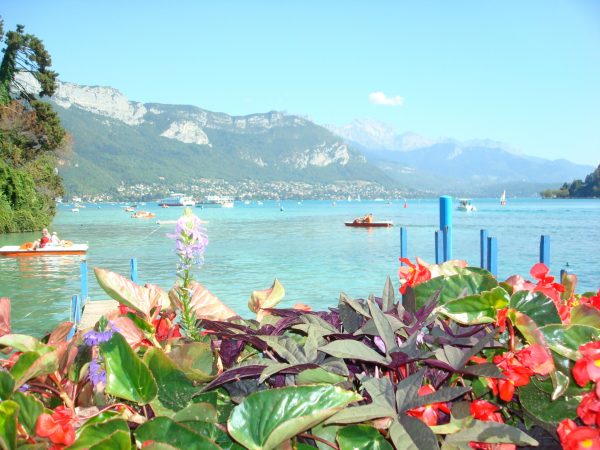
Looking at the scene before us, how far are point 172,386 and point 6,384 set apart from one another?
276 millimetres

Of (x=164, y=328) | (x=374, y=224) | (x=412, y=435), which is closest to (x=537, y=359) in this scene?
(x=412, y=435)

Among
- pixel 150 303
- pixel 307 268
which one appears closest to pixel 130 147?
pixel 307 268

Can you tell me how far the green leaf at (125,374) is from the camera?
3.27ft

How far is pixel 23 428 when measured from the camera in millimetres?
987

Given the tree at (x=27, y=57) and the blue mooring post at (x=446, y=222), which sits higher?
the tree at (x=27, y=57)

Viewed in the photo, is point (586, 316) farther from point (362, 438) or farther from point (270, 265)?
point (270, 265)

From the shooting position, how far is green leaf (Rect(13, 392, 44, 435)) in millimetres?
975

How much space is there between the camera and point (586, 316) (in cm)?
129

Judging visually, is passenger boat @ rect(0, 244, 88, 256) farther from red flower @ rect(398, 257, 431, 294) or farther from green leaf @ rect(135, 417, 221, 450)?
green leaf @ rect(135, 417, 221, 450)

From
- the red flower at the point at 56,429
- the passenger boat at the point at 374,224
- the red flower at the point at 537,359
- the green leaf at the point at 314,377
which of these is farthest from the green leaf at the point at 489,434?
the passenger boat at the point at 374,224

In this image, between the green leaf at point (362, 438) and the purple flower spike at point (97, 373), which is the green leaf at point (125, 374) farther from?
the green leaf at point (362, 438)

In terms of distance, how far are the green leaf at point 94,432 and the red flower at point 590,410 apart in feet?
2.44

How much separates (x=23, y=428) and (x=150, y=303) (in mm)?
452

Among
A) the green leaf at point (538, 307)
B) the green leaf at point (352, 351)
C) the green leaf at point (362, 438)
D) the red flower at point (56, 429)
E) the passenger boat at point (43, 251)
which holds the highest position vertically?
the green leaf at point (538, 307)
